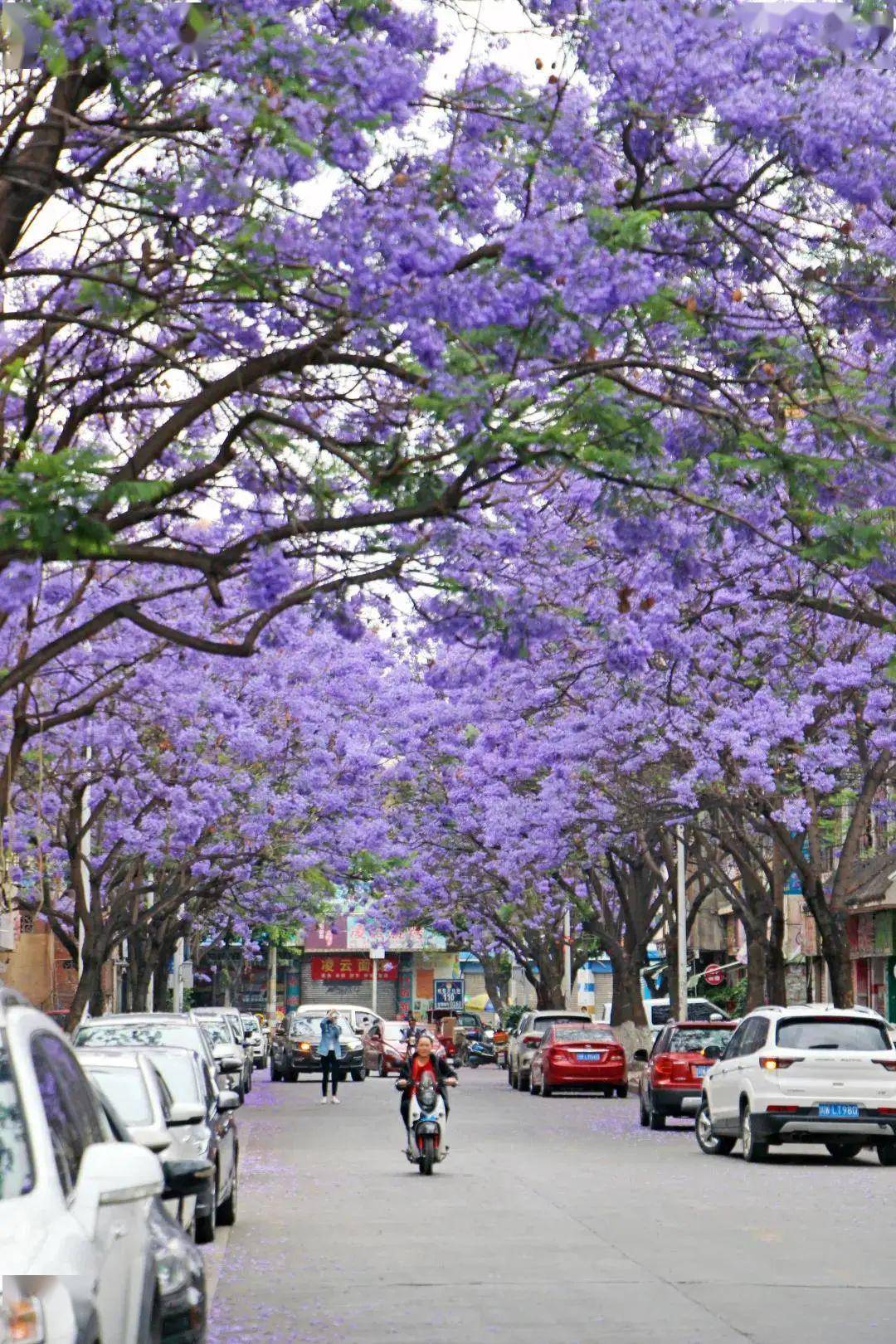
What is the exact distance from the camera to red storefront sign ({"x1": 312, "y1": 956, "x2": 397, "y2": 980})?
118 metres

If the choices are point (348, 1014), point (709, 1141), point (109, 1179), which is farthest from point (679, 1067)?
point (348, 1014)

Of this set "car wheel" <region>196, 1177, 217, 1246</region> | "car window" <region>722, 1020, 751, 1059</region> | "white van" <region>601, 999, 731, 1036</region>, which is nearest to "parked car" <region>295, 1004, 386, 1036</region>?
"white van" <region>601, 999, 731, 1036</region>

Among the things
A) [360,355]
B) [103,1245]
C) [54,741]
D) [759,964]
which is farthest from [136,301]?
[759,964]

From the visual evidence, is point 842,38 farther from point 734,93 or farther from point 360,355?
point 360,355

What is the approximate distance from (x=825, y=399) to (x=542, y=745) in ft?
65.0

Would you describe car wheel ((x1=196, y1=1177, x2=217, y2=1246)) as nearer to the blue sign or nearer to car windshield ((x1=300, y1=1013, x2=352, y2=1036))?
car windshield ((x1=300, y1=1013, x2=352, y2=1036))

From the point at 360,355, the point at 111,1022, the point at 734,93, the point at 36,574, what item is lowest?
the point at 111,1022

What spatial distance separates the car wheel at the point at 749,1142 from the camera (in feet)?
81.1

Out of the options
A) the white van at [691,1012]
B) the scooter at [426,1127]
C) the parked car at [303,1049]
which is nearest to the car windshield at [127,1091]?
the scooter at [426,1127]

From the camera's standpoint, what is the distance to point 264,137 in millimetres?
12000

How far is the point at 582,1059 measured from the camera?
44.6 m

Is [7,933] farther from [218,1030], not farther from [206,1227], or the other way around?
[206,1227]

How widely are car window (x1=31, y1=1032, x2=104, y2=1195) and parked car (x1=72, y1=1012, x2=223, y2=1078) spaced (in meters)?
11.7

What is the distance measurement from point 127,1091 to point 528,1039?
37525mm
